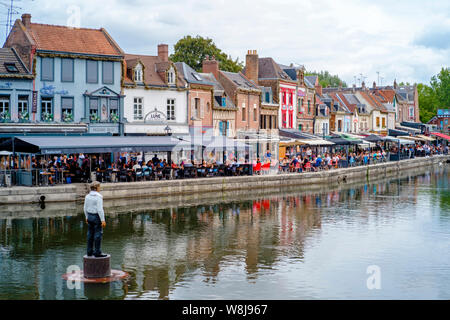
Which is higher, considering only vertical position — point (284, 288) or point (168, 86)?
point (168, 86)

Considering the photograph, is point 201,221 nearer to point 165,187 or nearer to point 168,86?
point 165,187

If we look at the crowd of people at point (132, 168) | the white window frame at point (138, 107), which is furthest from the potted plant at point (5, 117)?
the white window frame at point (138, 107)

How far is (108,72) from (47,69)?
15.0 ft

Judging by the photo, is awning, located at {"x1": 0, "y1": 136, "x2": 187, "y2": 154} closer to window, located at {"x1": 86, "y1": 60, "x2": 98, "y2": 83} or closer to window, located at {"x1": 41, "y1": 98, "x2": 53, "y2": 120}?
window, located at {"x1": 41, "y1": 98, "x2": 53, "y2": 120}

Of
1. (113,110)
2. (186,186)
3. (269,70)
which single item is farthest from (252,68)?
(186,186)

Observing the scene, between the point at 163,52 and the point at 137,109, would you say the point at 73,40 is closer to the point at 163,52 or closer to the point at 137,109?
the point at 137,109

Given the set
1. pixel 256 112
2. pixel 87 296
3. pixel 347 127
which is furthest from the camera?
pixel 347 127

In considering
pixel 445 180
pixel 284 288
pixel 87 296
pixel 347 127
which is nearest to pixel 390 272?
A: pixel 284 288

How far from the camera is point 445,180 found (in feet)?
185

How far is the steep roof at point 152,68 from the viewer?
156 ft

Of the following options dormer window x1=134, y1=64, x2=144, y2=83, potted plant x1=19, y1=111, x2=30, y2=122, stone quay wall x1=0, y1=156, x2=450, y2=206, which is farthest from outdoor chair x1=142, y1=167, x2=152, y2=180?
dormer window x1=134, y1=64, x2=144, y2=83
